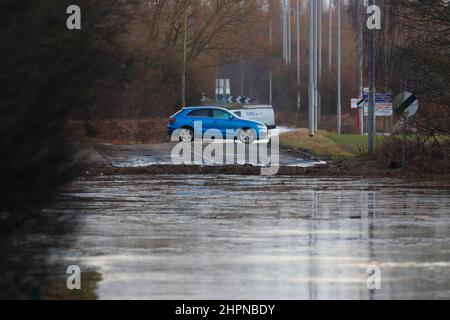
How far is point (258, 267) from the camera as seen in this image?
13.1m

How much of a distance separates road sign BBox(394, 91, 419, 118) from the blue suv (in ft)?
59.4

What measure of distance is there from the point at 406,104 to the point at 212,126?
19430 millimetres

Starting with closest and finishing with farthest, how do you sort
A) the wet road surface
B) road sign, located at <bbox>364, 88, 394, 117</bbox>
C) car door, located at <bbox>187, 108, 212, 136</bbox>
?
the wet road surface
road sign, located at <bbox>364, 88, 394, 117</bbox>
car door, located at <bbox>187, 108, 212, 136</bbox>

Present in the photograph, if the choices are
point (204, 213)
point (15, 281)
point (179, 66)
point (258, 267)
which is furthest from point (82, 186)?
point (179, 66)

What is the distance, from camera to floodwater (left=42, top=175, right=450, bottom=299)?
11.7 metres

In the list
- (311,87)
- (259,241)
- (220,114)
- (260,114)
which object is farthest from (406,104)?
(260,114)

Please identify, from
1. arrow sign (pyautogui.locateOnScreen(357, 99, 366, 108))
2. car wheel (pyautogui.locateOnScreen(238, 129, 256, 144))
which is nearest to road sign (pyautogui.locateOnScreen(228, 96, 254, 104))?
arrow sign (pyautogui.locateOnScreen(357, 99, 366, 108))

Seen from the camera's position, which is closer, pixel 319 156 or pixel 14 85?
pixel 14 85

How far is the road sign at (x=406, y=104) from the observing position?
31172 mm

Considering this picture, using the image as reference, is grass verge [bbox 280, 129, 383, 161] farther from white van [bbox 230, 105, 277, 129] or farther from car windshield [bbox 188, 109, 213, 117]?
white van [bbox 230, 105, 277, 129]

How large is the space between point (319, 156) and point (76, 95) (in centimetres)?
2924

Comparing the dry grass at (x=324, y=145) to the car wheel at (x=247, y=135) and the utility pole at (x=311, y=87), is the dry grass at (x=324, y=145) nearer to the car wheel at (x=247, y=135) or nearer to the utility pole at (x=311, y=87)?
the utility pole at (x=311, y=87)

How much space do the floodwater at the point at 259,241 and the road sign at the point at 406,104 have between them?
5.59 meters
